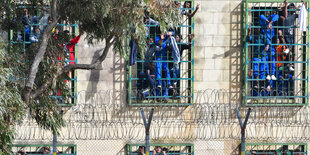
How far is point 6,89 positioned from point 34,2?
2541mm

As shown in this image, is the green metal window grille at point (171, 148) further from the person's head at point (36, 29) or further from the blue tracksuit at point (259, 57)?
the person's head at point (36, 29)

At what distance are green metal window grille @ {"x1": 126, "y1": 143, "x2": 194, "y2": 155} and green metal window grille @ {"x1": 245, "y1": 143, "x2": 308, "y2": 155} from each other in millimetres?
1613

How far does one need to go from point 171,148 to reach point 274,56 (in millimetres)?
3826

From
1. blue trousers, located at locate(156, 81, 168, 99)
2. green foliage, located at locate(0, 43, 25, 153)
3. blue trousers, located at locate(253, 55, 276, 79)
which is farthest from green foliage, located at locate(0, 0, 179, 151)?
blue trousers, located at locate(253, 55, 276, 79)

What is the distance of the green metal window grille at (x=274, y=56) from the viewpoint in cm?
2027

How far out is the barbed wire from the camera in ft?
65.3

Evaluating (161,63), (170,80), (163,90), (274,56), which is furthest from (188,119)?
(274,56)

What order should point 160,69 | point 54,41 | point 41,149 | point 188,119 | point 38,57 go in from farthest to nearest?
1. point 188,119
2. point 160,69
3. point 41,149
4. point 54,41
5. point 38,57

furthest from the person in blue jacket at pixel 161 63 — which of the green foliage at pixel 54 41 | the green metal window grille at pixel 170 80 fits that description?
the green foliage at pixel 54 41

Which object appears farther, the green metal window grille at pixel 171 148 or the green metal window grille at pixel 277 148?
the green metal window grille at pixel 277 148

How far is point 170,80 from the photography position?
2045 centimetres

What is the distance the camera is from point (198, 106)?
66.6ft

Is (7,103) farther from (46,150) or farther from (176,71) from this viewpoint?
(176,71)

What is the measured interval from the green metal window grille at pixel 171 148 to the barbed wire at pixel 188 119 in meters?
0.21
